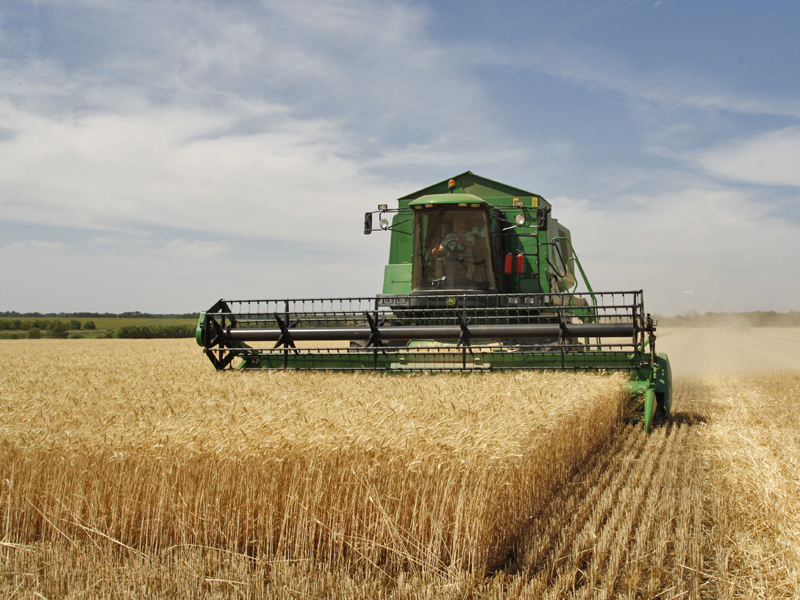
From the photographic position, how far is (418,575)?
283 centimetres

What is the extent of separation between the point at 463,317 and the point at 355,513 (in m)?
3.88

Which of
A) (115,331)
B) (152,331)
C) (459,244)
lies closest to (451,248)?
(459,244)

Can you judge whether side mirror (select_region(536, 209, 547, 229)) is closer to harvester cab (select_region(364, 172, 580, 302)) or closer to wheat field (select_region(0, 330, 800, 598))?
harvester cab (select_region(364, 172, 580, 302))

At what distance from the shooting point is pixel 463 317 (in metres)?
6.71

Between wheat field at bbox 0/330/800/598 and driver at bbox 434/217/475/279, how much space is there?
4.01 m

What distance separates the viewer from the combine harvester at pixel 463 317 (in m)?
6.54

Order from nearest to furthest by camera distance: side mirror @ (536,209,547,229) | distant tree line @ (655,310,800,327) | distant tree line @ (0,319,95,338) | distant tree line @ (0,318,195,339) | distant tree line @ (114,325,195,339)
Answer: side mirror @ (536,209,547,229), distant tree line @ (114,325,195,339), distant tree line @ (0,318,195,339), distant tree line @ (0,319,95,338), distant tree line @ (655,310,800,327)

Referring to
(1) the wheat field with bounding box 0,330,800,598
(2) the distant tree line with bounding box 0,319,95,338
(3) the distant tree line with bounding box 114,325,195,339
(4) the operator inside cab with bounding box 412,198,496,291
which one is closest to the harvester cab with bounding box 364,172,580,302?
(4) the operator inside cab with bounding box 412,198,496,291

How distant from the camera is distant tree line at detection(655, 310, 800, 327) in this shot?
42.1 m

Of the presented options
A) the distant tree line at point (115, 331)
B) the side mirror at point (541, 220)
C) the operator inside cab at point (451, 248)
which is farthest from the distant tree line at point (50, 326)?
the side mirror at point (541, 220)

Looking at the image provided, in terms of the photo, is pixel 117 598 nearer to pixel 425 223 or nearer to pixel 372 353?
pixel 372 353

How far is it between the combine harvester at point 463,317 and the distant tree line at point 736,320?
35.4m

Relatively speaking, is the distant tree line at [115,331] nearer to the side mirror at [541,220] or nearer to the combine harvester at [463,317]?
the combine harvester at [463,317]

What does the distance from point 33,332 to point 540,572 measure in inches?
1492
